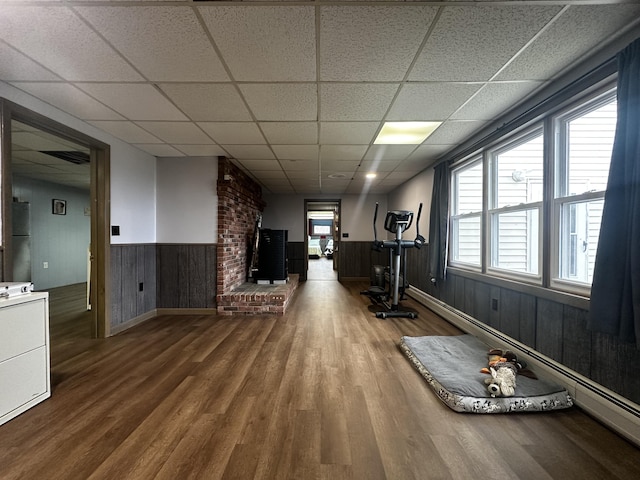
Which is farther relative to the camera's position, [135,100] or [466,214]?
[466,214]

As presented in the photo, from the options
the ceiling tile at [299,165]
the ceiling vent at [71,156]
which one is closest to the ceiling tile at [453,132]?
the ceiling tile at [299,165]

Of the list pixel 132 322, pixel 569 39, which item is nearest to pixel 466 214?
pixel 569 39

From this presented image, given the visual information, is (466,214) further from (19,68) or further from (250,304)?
(19,68)

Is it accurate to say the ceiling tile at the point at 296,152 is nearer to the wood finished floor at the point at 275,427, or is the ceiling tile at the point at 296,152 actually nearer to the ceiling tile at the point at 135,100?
the ceiling tile at the point at 135,100

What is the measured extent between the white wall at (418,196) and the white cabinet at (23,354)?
485 centimetres

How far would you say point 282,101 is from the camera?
2367mm

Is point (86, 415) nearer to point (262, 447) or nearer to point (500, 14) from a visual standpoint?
point (262, 447)

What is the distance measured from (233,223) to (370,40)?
11.4ft

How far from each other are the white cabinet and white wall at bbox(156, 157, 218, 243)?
7.20 feet

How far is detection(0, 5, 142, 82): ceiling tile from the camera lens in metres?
1.47

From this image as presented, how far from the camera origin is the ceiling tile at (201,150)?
3586mm

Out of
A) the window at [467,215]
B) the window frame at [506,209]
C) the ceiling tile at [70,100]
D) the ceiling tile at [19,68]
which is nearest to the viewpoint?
the ceiling tile at [19,68]

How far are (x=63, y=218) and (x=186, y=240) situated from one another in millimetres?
4619

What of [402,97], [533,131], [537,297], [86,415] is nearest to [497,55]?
[402,97]
